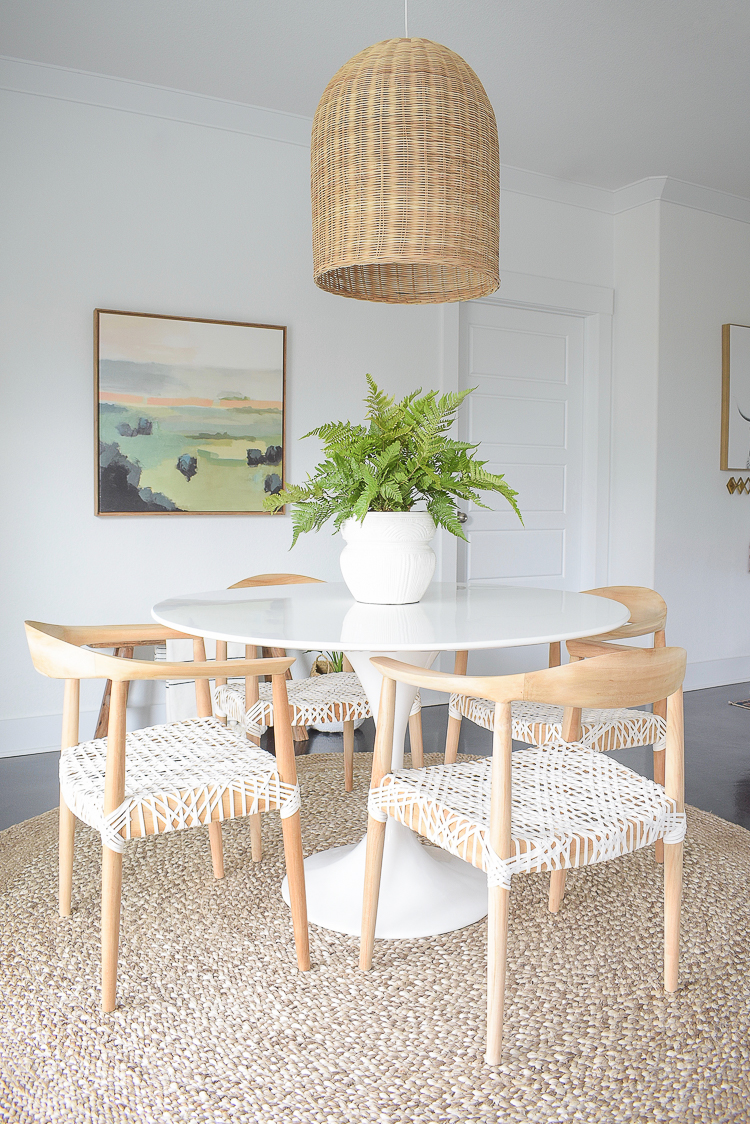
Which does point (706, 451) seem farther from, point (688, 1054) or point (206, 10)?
point (688, 1054)

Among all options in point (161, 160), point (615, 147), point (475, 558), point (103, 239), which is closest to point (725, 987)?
point (475, 558)

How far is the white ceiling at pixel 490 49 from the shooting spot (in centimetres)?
284

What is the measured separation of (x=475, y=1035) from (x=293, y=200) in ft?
11.3

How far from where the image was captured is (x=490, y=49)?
10.2 feet

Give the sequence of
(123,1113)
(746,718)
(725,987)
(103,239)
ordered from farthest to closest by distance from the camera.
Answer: (746,718)
(103,239)
(725,987)
(123,1113)

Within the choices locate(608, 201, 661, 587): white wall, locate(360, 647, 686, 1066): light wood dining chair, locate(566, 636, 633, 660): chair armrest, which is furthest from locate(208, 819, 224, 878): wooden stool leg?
locate(608, 201, 661, 587): white wall

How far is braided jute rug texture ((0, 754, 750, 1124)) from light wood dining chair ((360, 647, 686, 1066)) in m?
0.11

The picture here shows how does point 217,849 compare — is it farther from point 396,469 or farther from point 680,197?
point 680,197

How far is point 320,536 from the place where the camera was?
3863mm

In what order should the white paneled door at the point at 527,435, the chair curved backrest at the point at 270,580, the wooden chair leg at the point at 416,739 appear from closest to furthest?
1. the wooden chair leg at the point at 416,739
2. the chair curved backrest at the point at 270,580
3. the white paneled door at the point at 527,435

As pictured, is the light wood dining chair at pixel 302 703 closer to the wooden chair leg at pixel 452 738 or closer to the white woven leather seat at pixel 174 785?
the wooden chair leg at pixel 452 738

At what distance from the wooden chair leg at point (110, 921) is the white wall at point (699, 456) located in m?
3.65

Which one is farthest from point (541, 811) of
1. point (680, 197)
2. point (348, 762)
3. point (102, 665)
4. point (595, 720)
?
point (680, 197)

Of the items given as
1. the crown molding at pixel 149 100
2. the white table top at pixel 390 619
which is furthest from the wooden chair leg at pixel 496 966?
the crown molding at pixel 149 100
